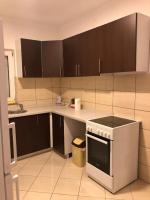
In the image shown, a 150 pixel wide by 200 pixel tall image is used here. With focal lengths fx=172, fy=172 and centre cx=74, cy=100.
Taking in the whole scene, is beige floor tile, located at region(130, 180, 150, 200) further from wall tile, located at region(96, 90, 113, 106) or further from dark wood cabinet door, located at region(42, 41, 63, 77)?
dark wood cabinet door, located at region(42, 41, 63, 77)

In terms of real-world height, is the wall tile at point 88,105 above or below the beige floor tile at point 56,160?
above

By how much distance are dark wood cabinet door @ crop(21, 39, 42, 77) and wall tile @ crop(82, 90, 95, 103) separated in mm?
909

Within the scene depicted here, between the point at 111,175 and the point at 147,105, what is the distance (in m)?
0.95

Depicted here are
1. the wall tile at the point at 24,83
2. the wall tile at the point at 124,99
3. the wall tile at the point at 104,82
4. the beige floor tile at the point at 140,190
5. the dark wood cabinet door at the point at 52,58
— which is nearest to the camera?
the beige floor tile at the point at 140,190

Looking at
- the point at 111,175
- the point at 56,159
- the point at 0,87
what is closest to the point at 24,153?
the point at 56,159

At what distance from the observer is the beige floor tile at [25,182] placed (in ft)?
7.27

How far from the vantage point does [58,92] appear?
3.81 metres

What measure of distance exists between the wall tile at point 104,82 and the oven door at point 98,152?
32.5 inches

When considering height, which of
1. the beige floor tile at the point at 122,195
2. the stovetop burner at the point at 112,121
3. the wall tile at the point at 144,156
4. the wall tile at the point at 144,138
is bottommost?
the beige floor tile at the point at 122,195

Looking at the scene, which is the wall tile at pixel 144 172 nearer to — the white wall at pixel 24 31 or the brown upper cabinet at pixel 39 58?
→ the brown upper cabinet at pixel 39 58

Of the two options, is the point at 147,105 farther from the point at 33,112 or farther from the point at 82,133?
the point at 33,112

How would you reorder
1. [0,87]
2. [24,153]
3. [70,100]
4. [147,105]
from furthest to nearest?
[70,100] → [24,153] → [147,105] → [0,87]

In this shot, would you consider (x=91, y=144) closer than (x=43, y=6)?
Yes

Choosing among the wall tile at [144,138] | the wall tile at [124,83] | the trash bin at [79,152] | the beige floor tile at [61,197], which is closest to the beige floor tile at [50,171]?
the trash bin at [79,152]
